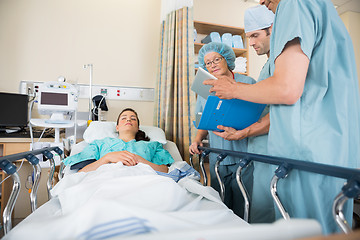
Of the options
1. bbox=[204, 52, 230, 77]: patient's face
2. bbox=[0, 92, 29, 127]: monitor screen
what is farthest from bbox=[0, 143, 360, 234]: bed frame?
bbox=[0, 92, 29, 127]: monitor screen

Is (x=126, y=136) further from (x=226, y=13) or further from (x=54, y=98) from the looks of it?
(x=226, y=13)

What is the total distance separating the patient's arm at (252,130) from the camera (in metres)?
1.28

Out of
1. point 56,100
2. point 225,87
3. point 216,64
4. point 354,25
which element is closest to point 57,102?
point 56,100

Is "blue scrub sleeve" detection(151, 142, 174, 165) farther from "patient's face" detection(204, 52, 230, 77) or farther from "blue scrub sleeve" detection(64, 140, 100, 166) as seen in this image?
"patient's face" detection(204, 52, 230, 77)

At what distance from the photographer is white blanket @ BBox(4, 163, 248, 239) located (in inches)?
28.0

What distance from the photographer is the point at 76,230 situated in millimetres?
714

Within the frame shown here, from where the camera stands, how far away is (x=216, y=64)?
1.85m

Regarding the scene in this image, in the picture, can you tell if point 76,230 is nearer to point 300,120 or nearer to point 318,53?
point 300,120

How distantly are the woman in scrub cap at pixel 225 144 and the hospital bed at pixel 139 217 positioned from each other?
50 cm

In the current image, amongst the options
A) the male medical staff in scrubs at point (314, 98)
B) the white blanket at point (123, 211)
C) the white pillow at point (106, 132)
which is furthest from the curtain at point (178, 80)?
the male medical staff in scrubs at point (314, 98)

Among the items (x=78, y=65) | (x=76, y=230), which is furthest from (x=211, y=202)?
(x=78, y=65)

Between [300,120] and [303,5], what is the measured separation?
450 millimetres

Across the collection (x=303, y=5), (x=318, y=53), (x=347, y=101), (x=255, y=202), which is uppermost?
(x=303, y=5)

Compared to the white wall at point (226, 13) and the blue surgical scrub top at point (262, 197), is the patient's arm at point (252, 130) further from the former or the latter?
the white wall at point (226, 13)
